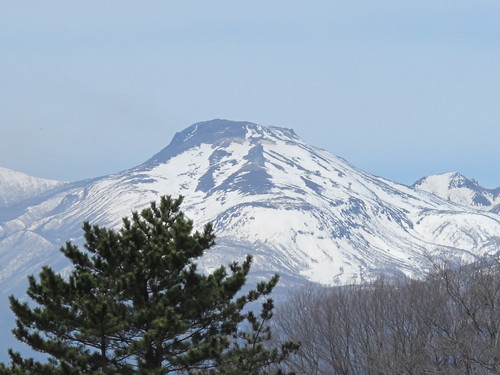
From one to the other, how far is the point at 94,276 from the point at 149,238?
1972mm

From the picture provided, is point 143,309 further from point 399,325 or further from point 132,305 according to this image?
point 399,325

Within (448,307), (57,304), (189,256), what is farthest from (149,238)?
(448,307)

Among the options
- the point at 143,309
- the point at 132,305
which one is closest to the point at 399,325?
the point at 132,305

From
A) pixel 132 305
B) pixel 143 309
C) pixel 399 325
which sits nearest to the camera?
pixel 143 309

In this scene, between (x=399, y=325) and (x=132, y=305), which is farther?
(x=399, y=325)

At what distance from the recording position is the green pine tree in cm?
2428

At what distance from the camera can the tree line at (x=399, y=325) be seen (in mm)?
42312

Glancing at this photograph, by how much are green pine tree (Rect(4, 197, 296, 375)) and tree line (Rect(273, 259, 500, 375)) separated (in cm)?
1546

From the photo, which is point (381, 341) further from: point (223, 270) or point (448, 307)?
point (223, 270)

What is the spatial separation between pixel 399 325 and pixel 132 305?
99.5 ft

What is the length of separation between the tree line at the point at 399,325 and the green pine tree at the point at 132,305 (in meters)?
15.5

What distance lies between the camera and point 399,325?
5356cm

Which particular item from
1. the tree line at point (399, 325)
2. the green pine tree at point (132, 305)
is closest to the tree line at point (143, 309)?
the green pine tree at point (132, 305)

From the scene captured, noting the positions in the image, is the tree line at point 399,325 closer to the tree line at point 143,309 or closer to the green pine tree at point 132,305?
the tree line at point 143,309
